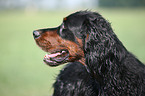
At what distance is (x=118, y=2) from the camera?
5619 cm

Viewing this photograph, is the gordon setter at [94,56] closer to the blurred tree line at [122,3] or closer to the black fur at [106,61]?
the black fur at [106,61]

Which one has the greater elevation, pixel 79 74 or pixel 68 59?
pixel 68 59

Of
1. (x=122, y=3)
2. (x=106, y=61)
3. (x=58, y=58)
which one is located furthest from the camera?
(x=122, y=3)

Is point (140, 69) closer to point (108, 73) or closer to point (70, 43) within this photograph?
point (108, 73)

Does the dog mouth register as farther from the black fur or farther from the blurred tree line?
the blurred tree line

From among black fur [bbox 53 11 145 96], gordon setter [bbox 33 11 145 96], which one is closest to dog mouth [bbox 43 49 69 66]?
gordon setter [bbox 33 11 145 96]

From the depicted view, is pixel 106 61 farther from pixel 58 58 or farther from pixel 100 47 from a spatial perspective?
pixel 58 58

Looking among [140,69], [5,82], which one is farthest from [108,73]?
[5,82]

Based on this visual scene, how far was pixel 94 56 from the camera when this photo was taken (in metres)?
2.70

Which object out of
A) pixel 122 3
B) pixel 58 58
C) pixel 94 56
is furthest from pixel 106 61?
pixel 122 3

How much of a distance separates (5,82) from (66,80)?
9.00ft

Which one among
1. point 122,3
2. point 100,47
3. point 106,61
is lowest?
point 106,61

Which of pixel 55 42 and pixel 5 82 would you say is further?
pixel 5 82

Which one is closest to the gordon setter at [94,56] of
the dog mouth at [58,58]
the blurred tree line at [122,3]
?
the dog mouth at [58,58]
